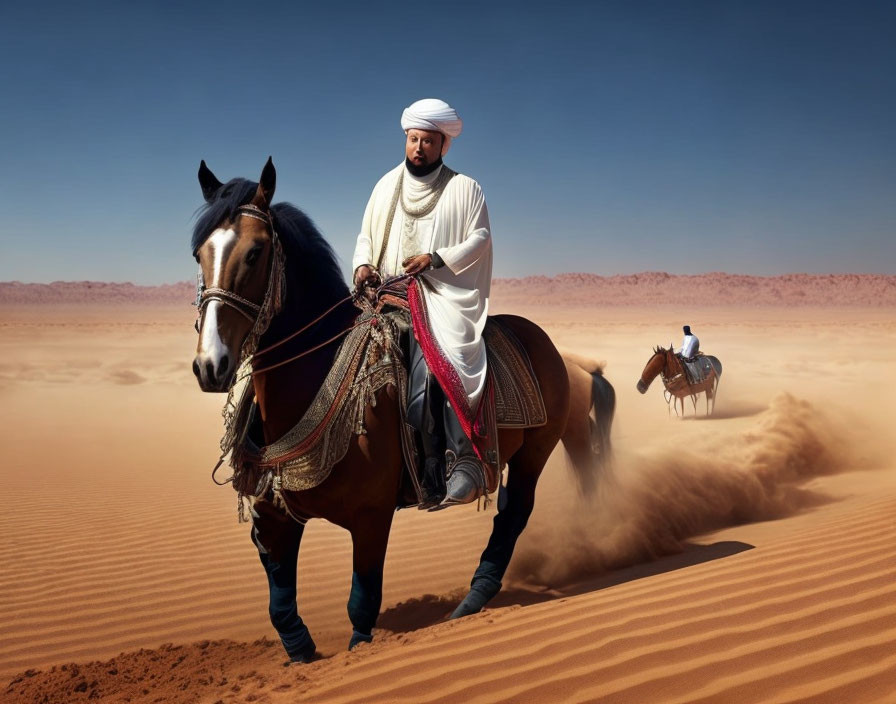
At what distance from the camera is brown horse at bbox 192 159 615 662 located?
339 centimetres

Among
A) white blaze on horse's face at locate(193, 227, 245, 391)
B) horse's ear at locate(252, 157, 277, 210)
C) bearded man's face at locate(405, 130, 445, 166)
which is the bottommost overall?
white blaze on horse's face at locate(193, 227, 245, 391)

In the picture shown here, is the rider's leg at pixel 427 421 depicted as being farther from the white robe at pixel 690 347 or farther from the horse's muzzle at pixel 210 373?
the white robe at pixel 690 347

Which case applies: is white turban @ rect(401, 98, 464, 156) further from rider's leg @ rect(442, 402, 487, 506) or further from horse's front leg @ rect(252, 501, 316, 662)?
horse's front leg @ rect(252, 501, 316, 662)

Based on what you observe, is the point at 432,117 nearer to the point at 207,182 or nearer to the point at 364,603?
the point at 207,182

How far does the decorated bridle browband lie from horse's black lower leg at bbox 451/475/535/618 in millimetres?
2313

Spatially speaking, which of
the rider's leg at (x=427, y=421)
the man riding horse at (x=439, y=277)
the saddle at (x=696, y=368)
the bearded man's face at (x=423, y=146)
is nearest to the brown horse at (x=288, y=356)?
the rider's leg at (x=427, y=421)

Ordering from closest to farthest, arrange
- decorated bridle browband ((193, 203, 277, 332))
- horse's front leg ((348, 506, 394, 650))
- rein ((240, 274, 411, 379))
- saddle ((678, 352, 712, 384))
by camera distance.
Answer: decorated bridle browband ((193, 203, 277, 332)) → rein ((240, 274, 411, 379)) → horse's front leg ((348, 506, 394, 650)) → saddle ((678, 352, 712, 384))

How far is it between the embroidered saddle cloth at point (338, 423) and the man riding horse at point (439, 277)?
12 cm

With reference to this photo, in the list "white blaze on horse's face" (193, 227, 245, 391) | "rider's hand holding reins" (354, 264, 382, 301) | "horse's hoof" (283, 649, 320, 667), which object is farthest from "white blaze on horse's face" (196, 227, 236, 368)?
"horse's hoof" (283, 649, 320, 667)

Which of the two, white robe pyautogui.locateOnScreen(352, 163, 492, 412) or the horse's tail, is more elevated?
white robe pyautogui.locateOnScreen(352, 163, 492, 412)

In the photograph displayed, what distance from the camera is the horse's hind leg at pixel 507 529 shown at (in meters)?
4.66

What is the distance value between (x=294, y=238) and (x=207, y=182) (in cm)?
51

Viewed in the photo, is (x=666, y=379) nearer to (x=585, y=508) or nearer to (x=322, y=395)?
(x=585, y=508)

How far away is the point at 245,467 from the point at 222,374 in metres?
0.94
